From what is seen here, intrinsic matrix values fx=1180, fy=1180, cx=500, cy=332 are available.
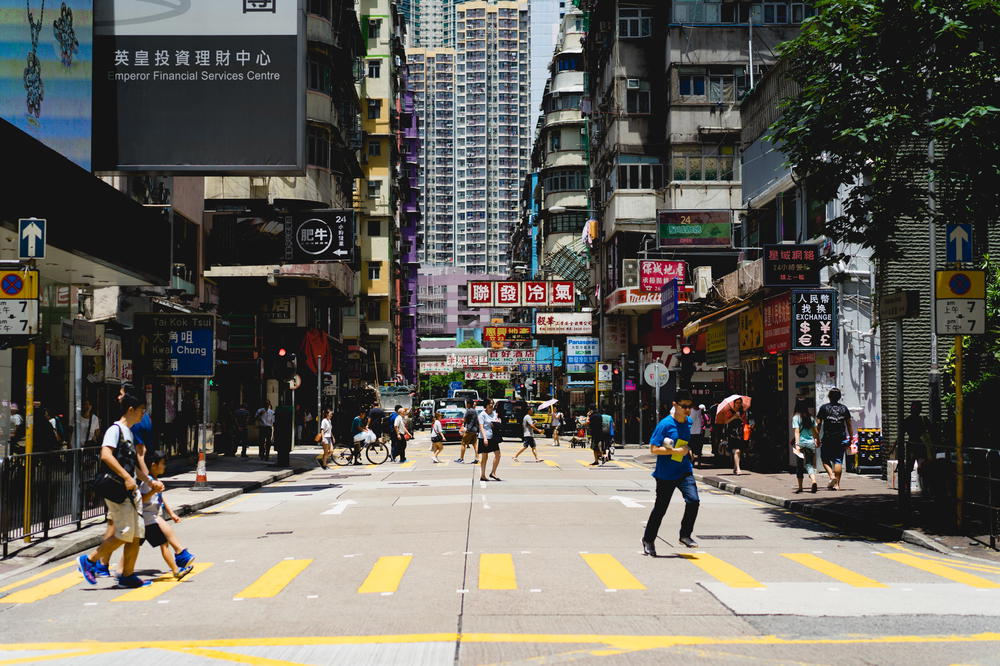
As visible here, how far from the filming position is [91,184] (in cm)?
2102

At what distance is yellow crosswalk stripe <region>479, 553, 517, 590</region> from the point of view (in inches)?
432

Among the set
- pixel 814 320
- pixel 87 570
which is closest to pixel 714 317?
pixel 814 320

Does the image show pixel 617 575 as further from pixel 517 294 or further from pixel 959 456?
pixel 517 294

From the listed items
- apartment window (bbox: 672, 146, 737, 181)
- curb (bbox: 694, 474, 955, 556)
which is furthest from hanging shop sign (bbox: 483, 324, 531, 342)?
curb (bbox: 694, 474, 955, 556)

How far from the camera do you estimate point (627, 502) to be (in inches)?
832

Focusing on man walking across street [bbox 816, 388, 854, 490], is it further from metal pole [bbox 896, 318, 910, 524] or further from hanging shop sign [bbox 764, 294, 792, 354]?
metal pole [bbox 896, 318, 910, 524]

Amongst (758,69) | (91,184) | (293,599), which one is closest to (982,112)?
(293,599)

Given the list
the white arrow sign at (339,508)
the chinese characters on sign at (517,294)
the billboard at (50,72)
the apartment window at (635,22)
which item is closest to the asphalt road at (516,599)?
the white arrow sign at (339,508)

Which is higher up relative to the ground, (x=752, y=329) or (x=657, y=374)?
(x=752, y=329)

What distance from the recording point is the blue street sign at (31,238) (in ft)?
46.3

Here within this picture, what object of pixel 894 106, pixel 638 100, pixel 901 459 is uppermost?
pixel 638 100

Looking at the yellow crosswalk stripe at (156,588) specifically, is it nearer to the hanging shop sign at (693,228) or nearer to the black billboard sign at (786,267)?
the black billboard sign at (786,267)

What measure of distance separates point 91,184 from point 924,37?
1404 centimetres

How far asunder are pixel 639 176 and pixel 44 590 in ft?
156
